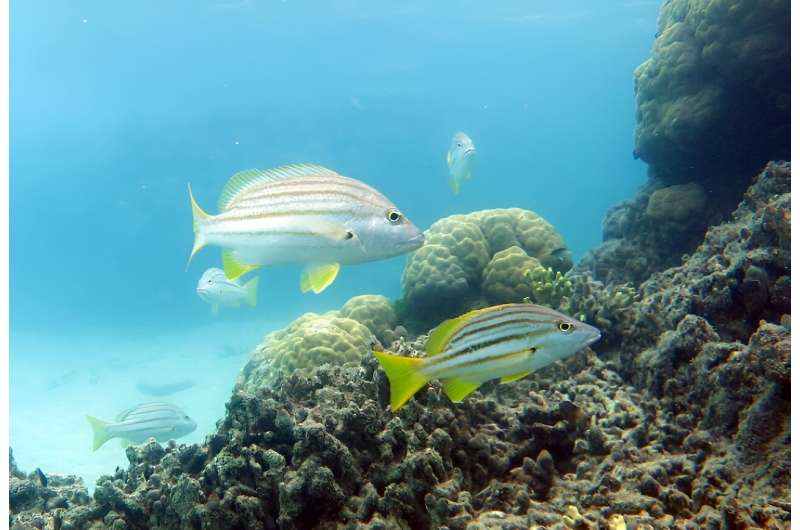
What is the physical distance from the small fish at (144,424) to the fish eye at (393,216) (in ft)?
19.9

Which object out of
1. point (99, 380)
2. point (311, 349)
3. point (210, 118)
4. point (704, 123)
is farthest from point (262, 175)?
point (210, 118)

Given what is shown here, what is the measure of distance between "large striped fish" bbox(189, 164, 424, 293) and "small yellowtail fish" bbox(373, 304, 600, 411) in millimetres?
786

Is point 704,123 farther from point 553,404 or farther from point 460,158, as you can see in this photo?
point 553,404

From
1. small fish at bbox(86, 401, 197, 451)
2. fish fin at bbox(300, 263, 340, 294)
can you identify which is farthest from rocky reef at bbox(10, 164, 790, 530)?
small fish at bbox(86, 401, 197, 451)

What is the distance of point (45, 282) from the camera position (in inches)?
2430

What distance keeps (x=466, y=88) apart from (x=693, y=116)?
63161 millimetres

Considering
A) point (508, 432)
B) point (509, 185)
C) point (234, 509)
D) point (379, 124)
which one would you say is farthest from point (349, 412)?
point (509, 185)

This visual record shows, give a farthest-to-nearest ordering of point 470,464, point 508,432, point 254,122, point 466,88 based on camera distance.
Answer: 1. point 466,88
2. point 254,122
3. point 508,432
4. point 470,464

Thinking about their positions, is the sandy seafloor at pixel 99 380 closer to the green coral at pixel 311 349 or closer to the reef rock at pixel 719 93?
the green coral at pixel 311 349

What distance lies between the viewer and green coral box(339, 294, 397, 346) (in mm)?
7275

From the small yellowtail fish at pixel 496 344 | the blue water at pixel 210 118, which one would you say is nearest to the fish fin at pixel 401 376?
the small yellowtail fish at pixel 496 344

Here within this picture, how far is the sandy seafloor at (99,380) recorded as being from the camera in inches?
503

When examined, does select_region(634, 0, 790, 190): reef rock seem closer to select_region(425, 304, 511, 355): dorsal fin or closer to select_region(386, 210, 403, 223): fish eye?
select_region(386, 210, 403, 223): fish eye

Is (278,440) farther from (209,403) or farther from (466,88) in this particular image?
(466,88)
